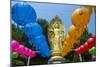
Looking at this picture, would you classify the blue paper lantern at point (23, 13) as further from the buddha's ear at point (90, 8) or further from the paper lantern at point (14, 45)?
the buddha's ear at point (90, 8)

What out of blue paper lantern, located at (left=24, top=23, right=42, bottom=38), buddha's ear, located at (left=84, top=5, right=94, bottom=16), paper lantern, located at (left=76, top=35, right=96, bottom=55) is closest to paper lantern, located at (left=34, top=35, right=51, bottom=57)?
blue paper lantern, located at (left=24, top=23, right=42, bottom=38)

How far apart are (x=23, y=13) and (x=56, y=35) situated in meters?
0.41

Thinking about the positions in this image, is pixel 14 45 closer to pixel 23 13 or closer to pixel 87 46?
pixel 23 13

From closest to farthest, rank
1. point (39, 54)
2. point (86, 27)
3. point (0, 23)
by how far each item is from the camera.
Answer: point (0, 23) → point (39, 54) → point (86, 27)

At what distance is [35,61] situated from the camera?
2.08 meters

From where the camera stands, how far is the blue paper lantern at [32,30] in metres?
2.06

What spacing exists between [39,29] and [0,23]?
0.39m

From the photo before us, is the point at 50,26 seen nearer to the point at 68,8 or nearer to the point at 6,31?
the point at 68,8

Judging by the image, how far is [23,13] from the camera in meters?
2.05

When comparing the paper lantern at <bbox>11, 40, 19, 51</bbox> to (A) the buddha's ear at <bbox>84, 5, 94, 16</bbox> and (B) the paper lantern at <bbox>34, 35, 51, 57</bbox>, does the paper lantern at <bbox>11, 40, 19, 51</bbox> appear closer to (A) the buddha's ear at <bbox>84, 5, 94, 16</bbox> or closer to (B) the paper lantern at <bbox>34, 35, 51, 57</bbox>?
(B) the paper lantern at <bbox>34, 35, 51, 57</bbox>

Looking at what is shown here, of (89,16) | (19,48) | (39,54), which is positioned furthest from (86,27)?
(19,48)

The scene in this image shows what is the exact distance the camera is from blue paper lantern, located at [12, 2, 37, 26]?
6.61 feet

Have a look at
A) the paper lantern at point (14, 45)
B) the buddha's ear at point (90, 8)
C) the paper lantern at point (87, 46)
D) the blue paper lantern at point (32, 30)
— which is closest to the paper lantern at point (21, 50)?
the paper lantern at point (14, 45)

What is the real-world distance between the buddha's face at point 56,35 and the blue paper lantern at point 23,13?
0.22 m
